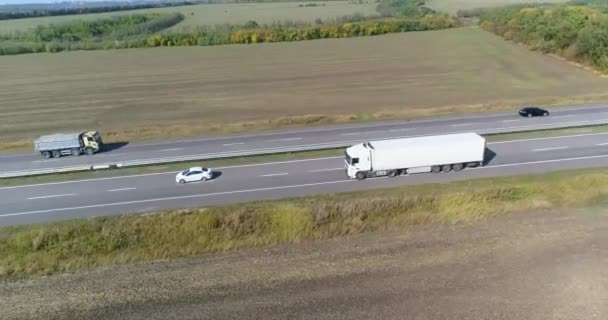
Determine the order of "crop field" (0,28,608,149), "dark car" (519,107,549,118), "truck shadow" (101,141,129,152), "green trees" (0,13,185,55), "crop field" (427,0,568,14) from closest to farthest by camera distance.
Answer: "truck shadow" (101,141,129,152), "dark car" (519,107,549,118), "crop field" (0,28,608,149), "green trees" (0,13,185,55), "crop field" (427,0,568,14)

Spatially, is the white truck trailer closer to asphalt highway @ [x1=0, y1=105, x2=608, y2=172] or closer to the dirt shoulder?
the dirt shoulder

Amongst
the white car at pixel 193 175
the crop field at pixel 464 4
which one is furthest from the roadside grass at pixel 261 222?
the crop field at pixel 464 4

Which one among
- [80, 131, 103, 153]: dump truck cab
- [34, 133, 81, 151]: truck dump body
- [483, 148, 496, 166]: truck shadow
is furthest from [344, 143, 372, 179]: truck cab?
[34, 133, 81, 151]: truck dump body

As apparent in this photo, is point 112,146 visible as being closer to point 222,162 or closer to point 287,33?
point 222,162

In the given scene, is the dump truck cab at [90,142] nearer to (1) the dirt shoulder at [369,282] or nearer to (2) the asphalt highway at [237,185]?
(2) the asphalt highway at [237,185]

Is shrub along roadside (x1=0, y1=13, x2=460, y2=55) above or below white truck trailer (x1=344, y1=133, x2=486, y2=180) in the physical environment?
above

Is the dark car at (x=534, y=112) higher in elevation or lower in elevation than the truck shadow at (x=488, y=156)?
higher

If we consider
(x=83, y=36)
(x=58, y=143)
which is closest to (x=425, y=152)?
(x=58, y=143)
